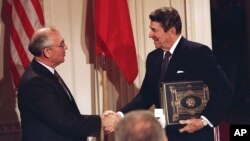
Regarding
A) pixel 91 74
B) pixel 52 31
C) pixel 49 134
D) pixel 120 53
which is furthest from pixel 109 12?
pixel 49 134

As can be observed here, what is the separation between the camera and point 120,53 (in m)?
4.99

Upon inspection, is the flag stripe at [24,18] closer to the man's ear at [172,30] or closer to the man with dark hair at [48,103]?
the man with dark hair at [48,103]

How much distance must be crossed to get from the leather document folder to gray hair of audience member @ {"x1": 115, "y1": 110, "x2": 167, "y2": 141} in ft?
5.07

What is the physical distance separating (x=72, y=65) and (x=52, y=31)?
1587mm

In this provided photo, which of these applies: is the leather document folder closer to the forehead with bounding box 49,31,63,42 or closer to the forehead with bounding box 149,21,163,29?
the forehead with bounding box 149,21,163,29

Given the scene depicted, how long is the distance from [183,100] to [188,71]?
19 centimetres

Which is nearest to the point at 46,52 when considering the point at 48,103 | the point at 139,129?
the point at 48,103

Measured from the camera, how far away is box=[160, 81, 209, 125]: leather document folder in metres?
3.70

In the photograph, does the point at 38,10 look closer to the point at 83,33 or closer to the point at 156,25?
the point at 83,33

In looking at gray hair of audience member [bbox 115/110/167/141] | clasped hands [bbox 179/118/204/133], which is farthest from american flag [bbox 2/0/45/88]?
gray hair of audience member [bbox 115/110/167/141]

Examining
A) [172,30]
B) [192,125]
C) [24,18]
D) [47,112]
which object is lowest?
[192,125]

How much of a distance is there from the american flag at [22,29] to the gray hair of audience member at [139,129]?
9.16 ft

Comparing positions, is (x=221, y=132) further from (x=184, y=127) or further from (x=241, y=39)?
(x=184, y=127)

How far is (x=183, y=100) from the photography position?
373cm
